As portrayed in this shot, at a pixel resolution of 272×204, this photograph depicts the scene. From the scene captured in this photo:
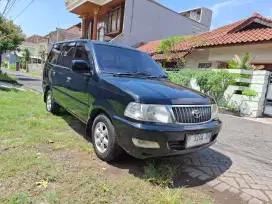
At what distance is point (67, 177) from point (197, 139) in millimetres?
1768

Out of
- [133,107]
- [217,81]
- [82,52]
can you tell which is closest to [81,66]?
[82,52]

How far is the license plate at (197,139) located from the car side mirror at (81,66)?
201cm

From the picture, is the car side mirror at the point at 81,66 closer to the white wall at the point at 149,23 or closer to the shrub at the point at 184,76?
the shrub at the point at 184,76

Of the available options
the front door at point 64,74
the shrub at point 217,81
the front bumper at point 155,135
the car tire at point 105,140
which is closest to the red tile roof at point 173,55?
the shrub at point 217,81

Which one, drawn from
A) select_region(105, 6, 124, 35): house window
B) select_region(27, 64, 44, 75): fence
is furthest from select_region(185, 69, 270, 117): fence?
select_region(27, 64, 44, 75): fence

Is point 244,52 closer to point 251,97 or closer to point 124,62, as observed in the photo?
point 251,97

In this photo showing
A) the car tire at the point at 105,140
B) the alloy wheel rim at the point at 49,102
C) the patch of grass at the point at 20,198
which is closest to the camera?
the patch of grass at the point at 20,198

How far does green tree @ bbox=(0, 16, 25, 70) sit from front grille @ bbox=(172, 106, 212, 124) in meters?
15.0

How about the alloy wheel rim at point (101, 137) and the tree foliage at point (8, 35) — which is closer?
the alloy wheel rim at point (101, 137)

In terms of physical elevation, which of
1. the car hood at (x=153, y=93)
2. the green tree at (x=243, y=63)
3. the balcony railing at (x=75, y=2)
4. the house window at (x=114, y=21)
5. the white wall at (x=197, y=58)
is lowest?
the car hood at (x=153, y=93)

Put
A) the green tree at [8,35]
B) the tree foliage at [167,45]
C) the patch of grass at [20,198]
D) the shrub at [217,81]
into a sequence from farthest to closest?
the green tree at [8,35], the tree foliage at [167,45], the shrub at [217,81], the patch of grass at [20,198]

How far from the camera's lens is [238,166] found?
386 centimetres

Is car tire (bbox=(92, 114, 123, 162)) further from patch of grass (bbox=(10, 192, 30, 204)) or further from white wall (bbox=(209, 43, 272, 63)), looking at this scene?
white wall (bbox=(209, 43, 272, 63))

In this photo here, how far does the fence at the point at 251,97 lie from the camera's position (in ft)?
26.7
